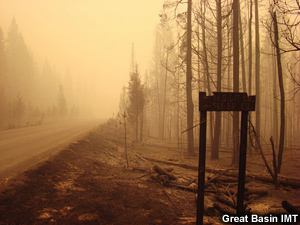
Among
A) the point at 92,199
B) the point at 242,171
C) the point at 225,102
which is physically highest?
the point at 225,102

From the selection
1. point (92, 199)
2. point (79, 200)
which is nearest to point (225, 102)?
point (92, 199)

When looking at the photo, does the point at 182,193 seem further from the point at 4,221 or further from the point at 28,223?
the point at 4,221

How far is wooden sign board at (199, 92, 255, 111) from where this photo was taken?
3.69 meters

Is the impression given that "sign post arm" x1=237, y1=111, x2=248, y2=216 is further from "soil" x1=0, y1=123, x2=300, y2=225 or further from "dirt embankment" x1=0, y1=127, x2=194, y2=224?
"dirt embankment" x1=0, y1=127, x2=194, y2=224

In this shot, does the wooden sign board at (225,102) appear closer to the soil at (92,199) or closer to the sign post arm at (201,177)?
the sign post arm at (201,177)

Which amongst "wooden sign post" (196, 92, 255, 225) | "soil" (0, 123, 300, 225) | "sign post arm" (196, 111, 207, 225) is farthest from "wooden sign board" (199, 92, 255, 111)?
"soil" (0, 123, 300, 225)

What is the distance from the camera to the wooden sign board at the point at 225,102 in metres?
3.69

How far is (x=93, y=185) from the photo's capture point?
5410 millimetres

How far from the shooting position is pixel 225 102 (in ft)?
12.5

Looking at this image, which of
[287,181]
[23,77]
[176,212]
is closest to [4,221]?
[176,212]

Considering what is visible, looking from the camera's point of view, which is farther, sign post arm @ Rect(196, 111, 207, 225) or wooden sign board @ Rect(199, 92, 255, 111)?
wooden sign board @ Rect(199, 92, 255, 111)

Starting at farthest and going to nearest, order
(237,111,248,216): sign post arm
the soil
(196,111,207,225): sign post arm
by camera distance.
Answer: (237,111,248,216): sign post arm → the soil → (196,111,207,225): sign post arm

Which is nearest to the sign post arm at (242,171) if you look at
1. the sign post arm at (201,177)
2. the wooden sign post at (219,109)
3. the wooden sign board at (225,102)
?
the wooden sign post at (219,109)

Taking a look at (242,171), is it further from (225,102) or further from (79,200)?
(79,200)
